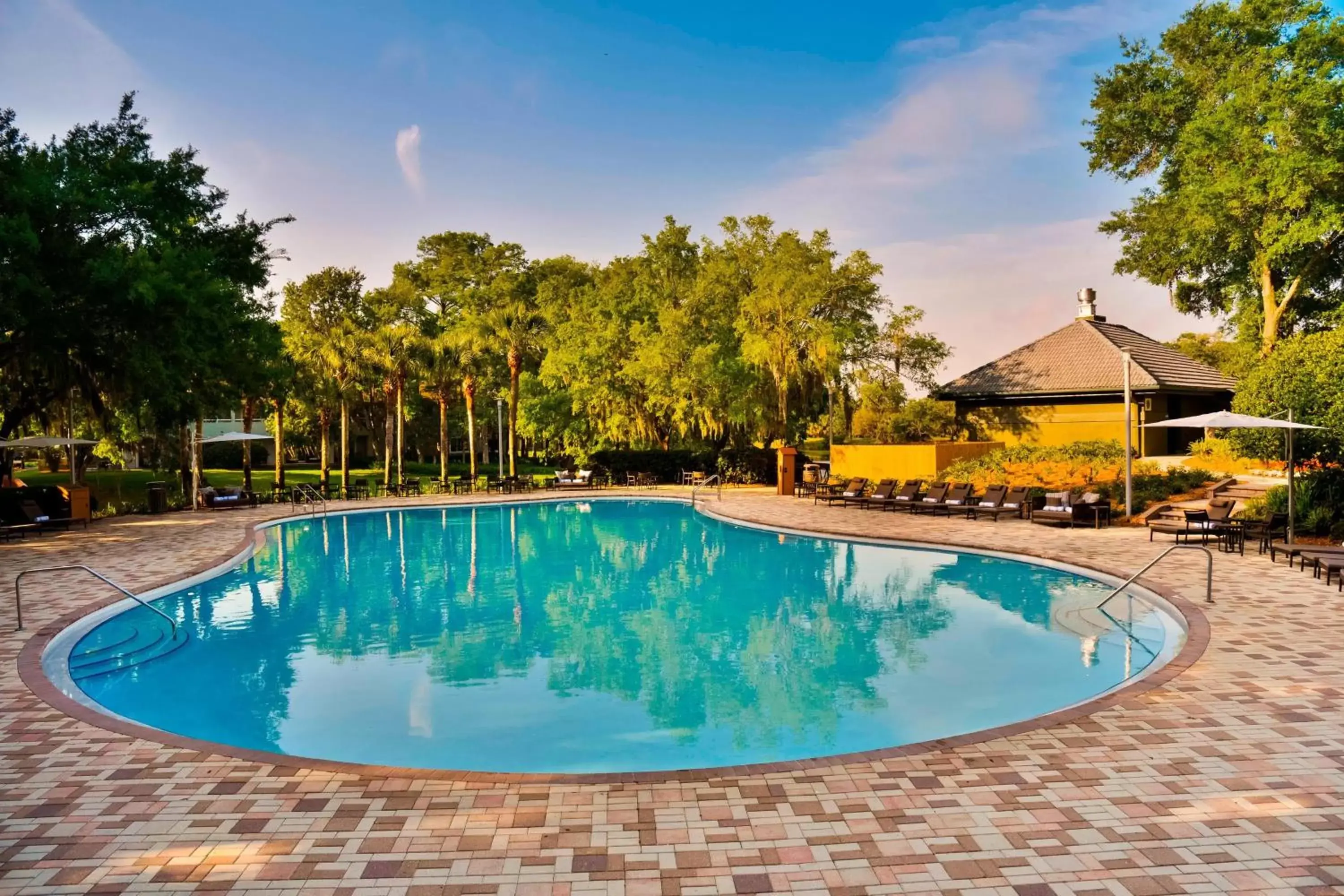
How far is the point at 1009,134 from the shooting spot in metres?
24.3

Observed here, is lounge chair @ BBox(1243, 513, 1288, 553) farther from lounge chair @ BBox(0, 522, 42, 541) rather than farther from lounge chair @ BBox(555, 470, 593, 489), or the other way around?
lounge chair @ BBox(0, 522, 42, 541)

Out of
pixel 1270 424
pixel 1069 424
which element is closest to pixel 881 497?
pixel 1069 424

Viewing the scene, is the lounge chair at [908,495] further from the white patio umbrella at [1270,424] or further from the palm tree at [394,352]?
the palm tree at [394,352]

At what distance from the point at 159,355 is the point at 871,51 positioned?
844 inches

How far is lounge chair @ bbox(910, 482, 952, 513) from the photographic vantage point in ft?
71.4

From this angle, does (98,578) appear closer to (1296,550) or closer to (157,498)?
(157,498)

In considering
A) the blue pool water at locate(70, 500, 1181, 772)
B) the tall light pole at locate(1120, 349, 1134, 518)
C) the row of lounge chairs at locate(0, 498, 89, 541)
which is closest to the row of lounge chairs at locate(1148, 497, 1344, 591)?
the tall light pole at locate(1120, 349, 1134, 518)

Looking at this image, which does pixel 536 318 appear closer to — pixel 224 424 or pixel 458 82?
pixel 458 82

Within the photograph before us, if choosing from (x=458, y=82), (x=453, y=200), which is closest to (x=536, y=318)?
(x=453, y=200)

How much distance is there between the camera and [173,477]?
35.5 metres

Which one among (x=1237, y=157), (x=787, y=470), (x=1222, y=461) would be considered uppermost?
(x=1237, y=157)

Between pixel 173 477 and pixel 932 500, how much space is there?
31840 mm

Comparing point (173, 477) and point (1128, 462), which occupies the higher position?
point (1128, 462)

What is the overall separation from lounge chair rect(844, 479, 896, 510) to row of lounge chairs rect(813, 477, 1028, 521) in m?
0.01
